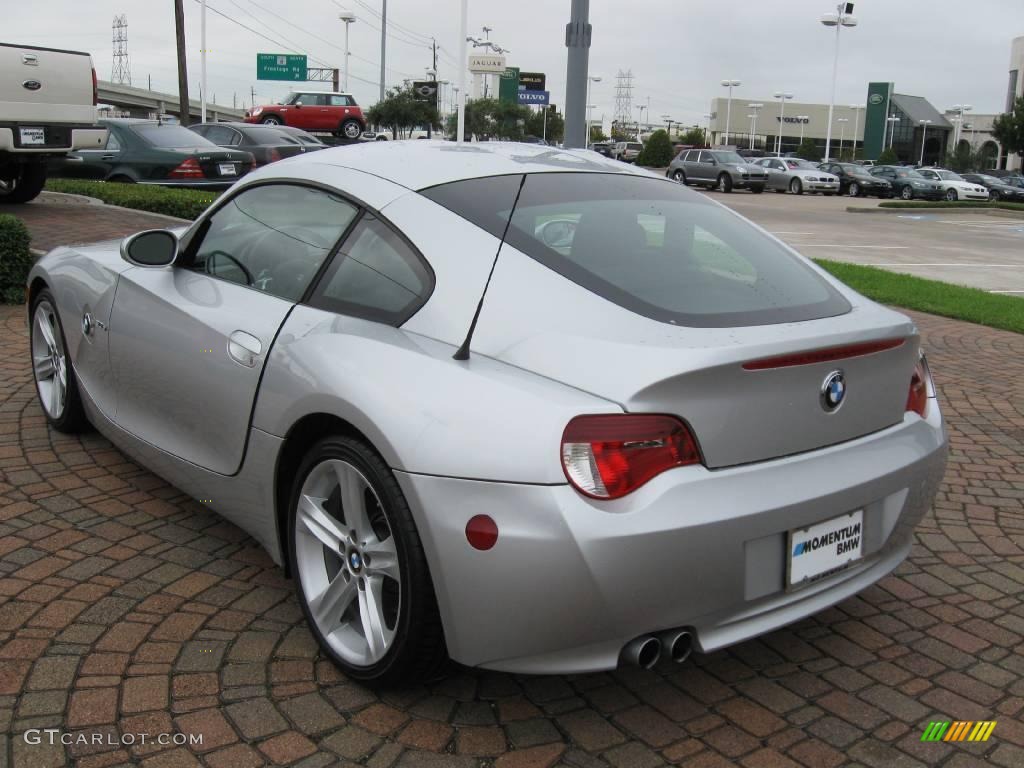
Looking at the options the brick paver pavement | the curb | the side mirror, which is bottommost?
the brick paver pavement

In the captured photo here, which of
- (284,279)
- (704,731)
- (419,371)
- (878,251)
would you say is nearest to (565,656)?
(704,731)

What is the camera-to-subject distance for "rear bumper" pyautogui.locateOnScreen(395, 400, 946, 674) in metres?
2.39

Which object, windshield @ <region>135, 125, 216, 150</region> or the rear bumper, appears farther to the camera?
windshield @ <region>135, 125, 216, 150</region>

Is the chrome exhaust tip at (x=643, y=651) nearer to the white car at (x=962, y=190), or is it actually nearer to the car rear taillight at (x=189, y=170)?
the car rear taillight at (x=189, y=170)

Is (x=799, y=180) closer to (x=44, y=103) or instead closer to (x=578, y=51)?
(x=578, y=51)

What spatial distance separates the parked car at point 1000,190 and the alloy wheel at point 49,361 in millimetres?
44466

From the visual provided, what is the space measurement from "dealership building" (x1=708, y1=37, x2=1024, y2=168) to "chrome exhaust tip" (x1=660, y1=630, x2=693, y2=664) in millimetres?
75298

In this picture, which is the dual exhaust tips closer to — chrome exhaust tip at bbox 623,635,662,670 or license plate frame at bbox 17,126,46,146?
chrome exhaust tip at bbox 623,635,662,670

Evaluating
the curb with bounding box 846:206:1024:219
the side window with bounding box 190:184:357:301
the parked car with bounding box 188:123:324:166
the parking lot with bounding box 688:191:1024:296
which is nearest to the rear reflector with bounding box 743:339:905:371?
the side window with bounding box 190:184:357:301

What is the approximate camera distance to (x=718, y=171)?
37.9 m

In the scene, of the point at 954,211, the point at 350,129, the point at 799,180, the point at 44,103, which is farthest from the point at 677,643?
the point at 799,180

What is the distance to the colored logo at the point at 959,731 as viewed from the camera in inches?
108

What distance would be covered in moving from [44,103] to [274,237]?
31.5ft

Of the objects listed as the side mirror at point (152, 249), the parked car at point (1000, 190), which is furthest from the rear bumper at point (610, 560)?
the parked car at point (1000, 190)
